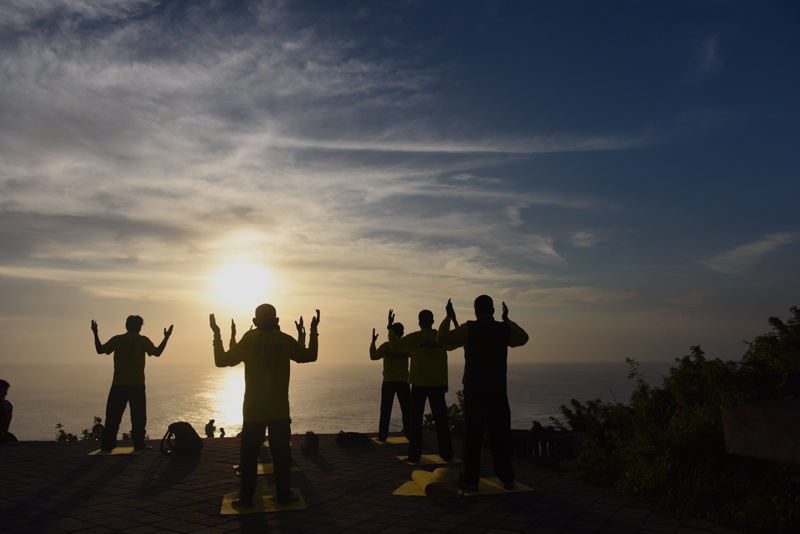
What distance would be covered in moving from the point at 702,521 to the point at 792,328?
410cm

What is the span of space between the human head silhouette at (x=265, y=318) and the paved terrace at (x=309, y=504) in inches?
84.1

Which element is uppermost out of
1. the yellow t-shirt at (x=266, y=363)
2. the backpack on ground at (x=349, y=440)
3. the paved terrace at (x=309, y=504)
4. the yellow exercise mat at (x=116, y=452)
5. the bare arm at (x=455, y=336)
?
the bare arm at (x=455, y=336)

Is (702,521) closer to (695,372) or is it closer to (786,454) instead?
(695,372)

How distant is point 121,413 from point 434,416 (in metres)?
6.26

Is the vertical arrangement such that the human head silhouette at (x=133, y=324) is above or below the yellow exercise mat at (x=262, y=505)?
above

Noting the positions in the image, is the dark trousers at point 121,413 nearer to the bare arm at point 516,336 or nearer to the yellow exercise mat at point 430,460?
the yellow exercise mat at point 430,460

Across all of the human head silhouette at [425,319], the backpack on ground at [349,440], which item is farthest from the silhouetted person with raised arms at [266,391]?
the backpack on ground at [349,440]

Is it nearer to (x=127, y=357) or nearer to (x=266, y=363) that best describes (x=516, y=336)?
(x=266, y=363)

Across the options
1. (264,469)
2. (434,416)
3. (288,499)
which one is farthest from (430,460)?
(288,499)

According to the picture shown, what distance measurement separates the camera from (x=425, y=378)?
27.6 ft

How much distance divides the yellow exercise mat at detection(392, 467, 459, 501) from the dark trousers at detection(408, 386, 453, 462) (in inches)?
60.9

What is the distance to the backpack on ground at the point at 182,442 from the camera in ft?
31.1

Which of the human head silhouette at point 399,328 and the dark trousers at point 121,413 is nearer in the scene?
the dark trousers at point 121,413

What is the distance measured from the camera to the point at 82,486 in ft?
23.0
